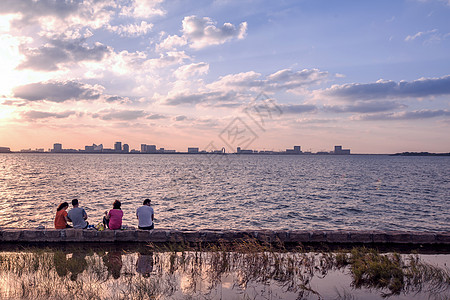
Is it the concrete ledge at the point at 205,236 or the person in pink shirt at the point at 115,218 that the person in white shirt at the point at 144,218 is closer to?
the concrete ledge at the point at 205,236

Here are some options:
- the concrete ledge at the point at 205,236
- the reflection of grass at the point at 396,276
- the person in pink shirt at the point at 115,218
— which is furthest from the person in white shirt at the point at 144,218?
the reflection of grass at the point at 396,276

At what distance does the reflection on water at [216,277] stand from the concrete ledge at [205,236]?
209 centimetres

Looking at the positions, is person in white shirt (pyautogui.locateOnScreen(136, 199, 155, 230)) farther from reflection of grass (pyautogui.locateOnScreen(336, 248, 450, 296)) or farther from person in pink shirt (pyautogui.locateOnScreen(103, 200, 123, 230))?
reflection of grass (pyautogui.locateOnScreen(336, 248, 450, 296))

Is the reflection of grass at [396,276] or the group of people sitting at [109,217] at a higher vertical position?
the group of people sitting at [109,217]

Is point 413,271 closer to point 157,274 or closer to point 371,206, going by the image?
point 157,274

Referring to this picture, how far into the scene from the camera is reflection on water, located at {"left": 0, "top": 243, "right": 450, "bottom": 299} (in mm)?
7535

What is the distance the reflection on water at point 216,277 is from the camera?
7535mm

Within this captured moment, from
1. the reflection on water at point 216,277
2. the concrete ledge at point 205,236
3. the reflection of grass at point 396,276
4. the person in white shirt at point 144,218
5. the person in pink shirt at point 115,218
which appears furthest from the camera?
the person in white shirt at point 144,218

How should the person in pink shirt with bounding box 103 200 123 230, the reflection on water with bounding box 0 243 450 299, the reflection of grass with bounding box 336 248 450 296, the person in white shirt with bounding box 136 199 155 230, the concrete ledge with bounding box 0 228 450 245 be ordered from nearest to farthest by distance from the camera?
1. the reflection on water with bounding box 0 243 450 299
2. the reflection of grass with bounding box 336 248 450 296
3. the concrete ledge with bounding box 0 228 450 245
4. the person in pink shirt with bounding box 103 200 123 230
5. the person in white shirt with bounding box 136 199 155 230

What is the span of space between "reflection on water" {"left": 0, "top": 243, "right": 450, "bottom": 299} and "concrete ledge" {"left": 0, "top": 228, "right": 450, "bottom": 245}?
2.09 m

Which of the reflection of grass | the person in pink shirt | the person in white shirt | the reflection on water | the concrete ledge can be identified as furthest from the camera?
the person in white shirt

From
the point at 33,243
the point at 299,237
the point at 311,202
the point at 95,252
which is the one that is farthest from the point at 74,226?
the point at 311,202

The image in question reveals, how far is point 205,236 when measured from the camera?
12.8m

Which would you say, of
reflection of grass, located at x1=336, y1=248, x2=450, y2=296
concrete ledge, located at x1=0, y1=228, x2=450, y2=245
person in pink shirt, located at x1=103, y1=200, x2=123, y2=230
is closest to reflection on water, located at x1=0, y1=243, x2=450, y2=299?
reflection of grass, located at x1=336, y1=248, x2=450, y2=296
